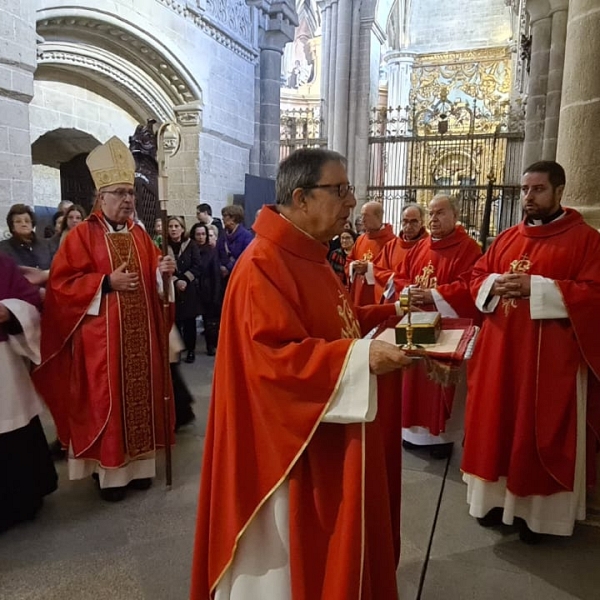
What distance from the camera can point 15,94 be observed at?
6.31 metres

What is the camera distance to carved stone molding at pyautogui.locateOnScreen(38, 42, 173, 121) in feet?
26.4

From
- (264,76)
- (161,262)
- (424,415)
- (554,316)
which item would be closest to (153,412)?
(161,262)

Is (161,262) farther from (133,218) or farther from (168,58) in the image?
(168,58)

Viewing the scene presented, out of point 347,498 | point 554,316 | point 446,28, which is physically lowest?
point 347,498

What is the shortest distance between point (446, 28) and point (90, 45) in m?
17.5

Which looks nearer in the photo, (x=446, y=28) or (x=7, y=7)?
(x=7, y=7)

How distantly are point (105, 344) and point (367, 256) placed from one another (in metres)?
3.16

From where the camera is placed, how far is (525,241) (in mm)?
3086

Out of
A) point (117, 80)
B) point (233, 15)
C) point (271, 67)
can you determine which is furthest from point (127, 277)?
point (271, 67)

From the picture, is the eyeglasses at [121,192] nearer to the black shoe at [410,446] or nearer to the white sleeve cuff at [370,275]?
the white sleeve cuff at [370,275]

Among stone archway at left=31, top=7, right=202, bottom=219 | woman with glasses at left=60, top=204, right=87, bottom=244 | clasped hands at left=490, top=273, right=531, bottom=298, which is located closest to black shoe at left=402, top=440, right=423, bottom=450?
clasped hands at left=490, top=273, right=531, bottom=298

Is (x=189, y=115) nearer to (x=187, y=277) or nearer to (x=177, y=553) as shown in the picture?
(x=187, y=277)

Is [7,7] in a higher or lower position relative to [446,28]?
lower

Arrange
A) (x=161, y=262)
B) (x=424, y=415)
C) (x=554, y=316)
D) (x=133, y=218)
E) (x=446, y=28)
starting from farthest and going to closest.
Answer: (x=446, y=28) < (x=424, y=415) < (x=133, y=218) < (x=161, y=262) < (x=554, y=316)
